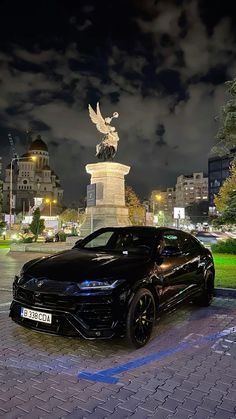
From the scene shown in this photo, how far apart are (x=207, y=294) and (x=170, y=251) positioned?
84.0 inches

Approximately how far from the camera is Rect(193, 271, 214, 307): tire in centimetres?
752

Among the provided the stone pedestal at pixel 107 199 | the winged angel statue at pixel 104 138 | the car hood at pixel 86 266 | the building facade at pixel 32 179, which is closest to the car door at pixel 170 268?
the car hood at pixel 86 266

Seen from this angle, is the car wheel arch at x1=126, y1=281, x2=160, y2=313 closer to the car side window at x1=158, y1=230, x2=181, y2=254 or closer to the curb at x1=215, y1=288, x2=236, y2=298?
the car side window at x1=158, y1=230, x2=181, y2=254

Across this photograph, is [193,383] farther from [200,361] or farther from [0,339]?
[0,339]

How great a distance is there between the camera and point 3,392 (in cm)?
376

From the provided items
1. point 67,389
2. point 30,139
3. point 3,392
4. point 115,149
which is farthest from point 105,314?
point 30,139

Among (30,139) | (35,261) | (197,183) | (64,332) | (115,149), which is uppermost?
(30,139)

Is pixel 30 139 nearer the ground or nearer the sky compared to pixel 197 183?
nearer the sky

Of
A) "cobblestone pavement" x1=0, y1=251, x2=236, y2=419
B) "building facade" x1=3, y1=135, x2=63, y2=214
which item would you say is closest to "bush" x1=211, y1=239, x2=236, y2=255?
"cobblestone pavement" x1=0, y1=251, x2=236, y2=419

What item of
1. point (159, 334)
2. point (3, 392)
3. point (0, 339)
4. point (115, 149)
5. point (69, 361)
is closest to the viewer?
point (3, 392)

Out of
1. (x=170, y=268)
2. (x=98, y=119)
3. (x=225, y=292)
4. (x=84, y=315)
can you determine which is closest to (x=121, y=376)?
(x=84, y=315)

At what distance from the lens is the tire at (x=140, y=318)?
494 centimetres

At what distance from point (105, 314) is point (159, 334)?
56.8 inches

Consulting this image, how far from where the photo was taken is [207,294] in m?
7.65
